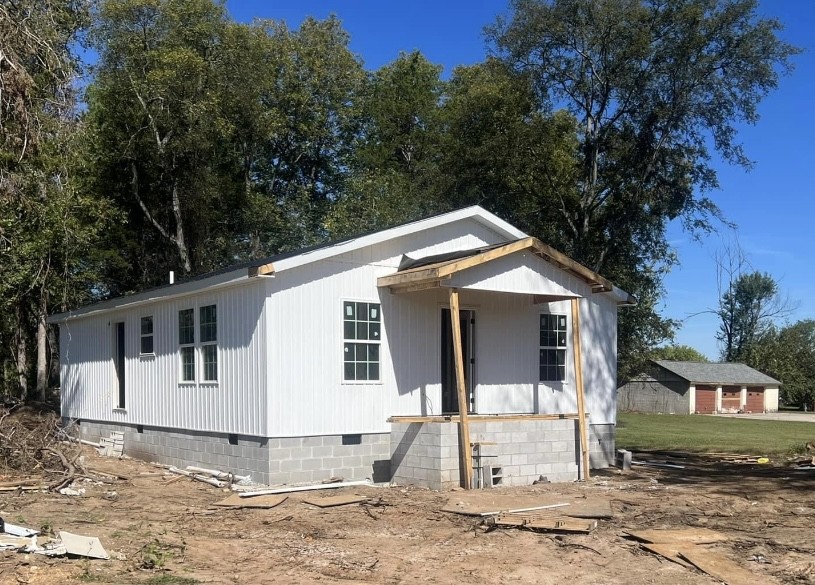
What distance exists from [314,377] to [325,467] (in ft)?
4.70

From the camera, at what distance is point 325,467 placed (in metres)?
12.8

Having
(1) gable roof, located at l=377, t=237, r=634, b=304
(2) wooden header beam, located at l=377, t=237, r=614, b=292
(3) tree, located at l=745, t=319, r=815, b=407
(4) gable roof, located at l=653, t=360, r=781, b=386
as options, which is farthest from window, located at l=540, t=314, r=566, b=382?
(3) tree, located at l=745, t=319, r=815, b=407

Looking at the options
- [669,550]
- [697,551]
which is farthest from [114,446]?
[697,551]

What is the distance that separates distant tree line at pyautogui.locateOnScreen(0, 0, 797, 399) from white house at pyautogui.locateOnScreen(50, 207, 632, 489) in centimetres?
378

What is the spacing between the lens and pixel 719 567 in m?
7.71

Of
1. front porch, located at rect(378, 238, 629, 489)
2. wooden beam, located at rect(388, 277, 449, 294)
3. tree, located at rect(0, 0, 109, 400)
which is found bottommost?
front porch, located at rect(378, 238, 629, 489)

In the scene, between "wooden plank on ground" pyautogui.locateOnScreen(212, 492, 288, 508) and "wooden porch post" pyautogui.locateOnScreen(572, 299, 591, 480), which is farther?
"wooden porch post" pyautogui.locateOnScreen(572, 299, 591, 480)

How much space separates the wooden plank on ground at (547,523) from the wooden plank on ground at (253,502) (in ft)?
10.3

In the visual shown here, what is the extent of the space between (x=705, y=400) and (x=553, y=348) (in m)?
42.8

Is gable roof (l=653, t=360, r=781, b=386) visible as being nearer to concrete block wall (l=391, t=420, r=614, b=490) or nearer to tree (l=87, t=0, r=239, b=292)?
tree (l=87, t=0, r=239, b=292)

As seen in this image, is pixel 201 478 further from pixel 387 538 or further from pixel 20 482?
pixel 387 538

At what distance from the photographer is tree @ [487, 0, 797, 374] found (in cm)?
2305

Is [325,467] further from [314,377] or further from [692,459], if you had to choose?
[692,459]


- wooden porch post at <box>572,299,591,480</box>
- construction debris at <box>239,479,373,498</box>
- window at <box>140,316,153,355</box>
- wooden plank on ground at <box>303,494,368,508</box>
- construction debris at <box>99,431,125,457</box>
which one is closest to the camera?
wooden plank on ground at <box>303,494,368,508</box>
